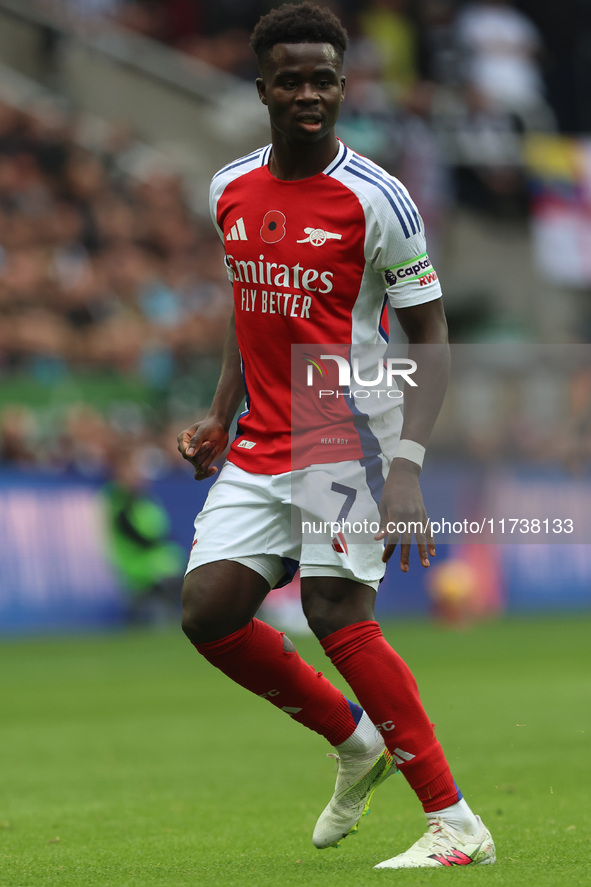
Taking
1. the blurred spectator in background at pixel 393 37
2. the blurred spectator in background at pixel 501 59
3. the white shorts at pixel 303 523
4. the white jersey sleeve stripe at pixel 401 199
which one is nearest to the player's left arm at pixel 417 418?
the white shorts at pixel 303 523

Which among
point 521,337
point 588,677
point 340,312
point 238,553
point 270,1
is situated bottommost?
point 588,677

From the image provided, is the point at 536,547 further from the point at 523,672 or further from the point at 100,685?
the point at 100,685

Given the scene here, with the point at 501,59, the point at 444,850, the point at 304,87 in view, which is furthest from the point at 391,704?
the point at 501,59

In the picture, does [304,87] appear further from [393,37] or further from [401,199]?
[393,37]

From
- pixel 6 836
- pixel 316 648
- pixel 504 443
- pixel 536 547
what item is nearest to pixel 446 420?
pixel 504 443

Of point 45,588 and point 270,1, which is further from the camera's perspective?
point 270,1

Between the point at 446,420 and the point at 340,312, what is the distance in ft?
40.2

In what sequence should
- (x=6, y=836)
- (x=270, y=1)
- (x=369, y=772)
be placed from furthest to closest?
1. (x=270, y=1)
2. (x=6, y=836)
3. (x=369, y=772)

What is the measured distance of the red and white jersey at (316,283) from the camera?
4.57 m

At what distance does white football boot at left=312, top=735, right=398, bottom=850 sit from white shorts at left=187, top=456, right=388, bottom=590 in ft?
2.39

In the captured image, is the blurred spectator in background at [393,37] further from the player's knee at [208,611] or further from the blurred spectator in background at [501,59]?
the player's knee at [208,611]

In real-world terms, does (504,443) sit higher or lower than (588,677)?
higher

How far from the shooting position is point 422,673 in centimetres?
1172

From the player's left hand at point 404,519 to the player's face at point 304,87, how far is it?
115cm
